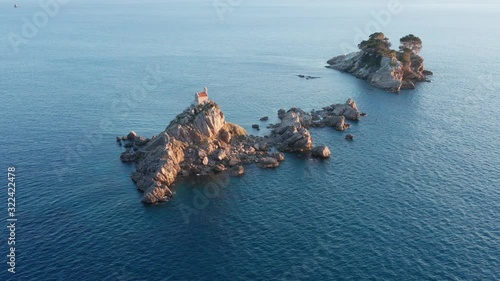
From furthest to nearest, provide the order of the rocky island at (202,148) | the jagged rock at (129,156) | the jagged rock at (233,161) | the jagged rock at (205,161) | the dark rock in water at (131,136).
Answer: the dark rock in water at (131,136) < the jagged rock at (129,156) < the jagged rock at (233,161) < the jagged rock at (205,161) < the rocky island at (202,148)

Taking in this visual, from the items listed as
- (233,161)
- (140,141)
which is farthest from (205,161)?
(140,141)

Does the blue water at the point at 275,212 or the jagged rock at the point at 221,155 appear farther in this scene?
the jagged rock at the point at 221,155

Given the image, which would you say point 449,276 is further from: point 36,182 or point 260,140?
point 36,182

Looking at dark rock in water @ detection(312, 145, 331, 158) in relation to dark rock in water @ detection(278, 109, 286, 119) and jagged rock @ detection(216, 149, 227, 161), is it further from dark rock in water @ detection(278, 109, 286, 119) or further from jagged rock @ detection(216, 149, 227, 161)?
dark rock in water @ detection(278, 109, 286, 119)

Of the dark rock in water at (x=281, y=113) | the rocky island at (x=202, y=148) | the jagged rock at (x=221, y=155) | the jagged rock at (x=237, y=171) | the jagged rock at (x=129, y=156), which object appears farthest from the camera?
the dark rock in water at (x=281, y=113)

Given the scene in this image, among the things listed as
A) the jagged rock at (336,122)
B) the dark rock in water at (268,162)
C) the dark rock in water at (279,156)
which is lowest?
the dark rock in water at (268,162)

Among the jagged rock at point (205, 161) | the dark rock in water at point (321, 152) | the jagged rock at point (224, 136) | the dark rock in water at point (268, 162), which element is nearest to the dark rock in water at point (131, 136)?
the jagged rock at point (224, 136)

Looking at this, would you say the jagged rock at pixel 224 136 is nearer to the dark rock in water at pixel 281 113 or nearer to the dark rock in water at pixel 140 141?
the dark rock in water at pixel 140 141

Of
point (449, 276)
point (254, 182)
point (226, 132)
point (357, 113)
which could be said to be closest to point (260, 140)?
point (226, 132)
